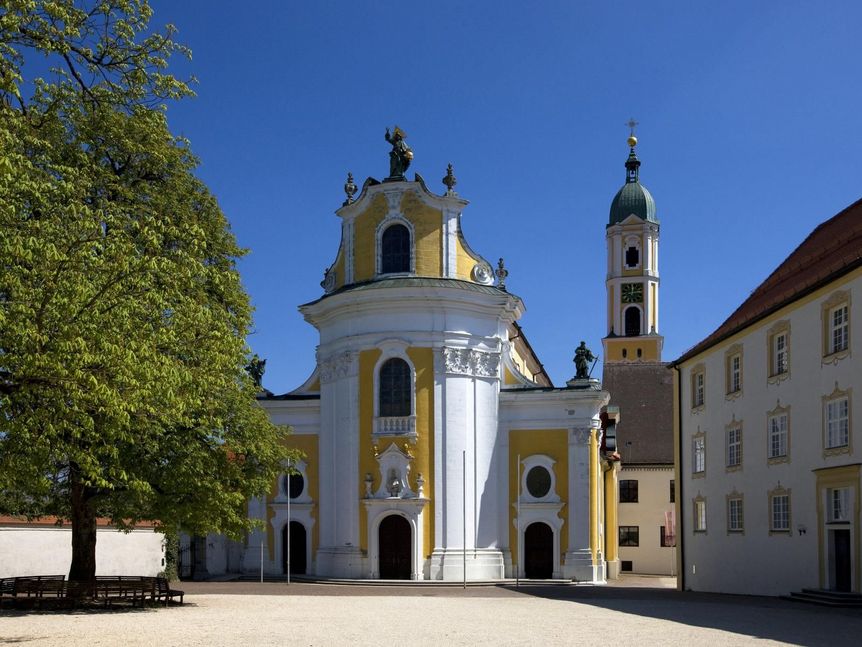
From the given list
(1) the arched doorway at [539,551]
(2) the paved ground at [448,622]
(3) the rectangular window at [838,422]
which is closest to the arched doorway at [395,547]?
(1) the arched doorway at [539,551]

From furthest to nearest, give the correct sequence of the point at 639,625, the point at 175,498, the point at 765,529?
1. the point at 765,529
2. the point at 175,498
3. the point at 639,625

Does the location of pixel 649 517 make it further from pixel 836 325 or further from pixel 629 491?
pixel 836 325

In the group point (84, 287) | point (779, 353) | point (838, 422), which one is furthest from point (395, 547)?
point (84, 287)

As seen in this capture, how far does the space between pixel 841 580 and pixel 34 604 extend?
61.6 feet

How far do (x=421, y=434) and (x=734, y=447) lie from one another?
13787mm

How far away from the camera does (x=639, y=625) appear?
21156 millimetres

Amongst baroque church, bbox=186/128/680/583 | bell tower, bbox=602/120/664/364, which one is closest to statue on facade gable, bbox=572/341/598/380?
baroque church, bbox=186/128/680/583

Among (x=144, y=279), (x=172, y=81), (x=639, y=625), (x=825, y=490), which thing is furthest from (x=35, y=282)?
(x=825, y=490)

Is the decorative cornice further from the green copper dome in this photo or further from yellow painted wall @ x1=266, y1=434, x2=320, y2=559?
the green copper dome

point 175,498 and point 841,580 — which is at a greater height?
point 175,498

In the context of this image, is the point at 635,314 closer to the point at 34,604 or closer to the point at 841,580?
the point at 841,580

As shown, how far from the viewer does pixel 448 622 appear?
22078 millimetres

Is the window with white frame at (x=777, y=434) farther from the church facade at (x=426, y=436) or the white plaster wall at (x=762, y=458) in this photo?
the church facade at (x=426, y=436)

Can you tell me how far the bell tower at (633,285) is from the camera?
275 feet
